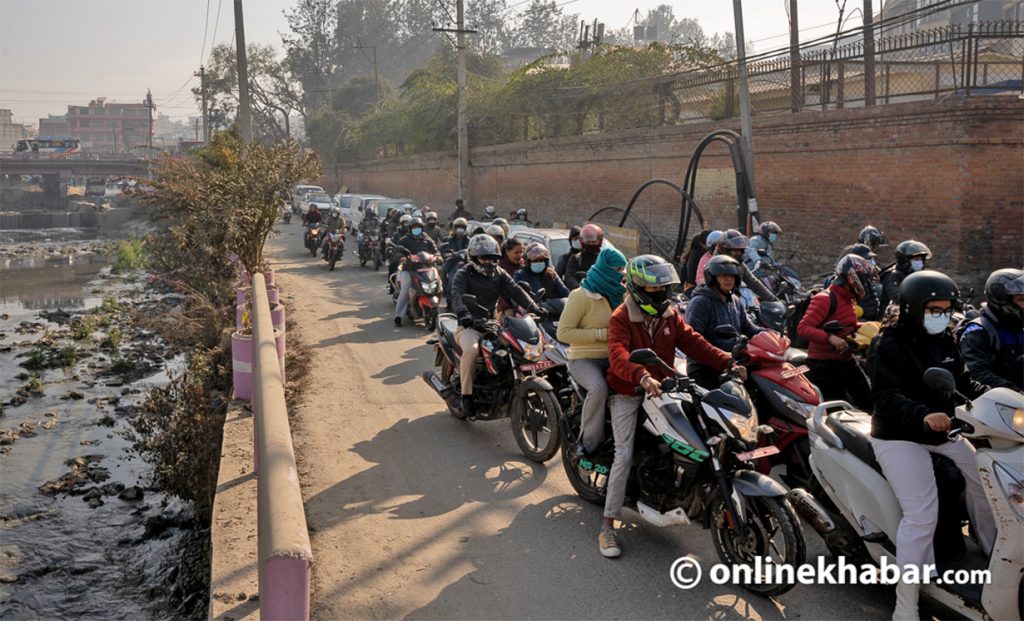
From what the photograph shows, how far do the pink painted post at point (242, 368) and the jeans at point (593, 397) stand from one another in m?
4.01

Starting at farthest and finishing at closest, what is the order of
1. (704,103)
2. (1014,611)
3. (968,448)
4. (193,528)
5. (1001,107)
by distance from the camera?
(704,103) → (1001,107) → (193,528) → (968,448) → (1014,611)

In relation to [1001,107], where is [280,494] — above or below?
below

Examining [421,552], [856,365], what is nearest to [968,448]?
[856,365]

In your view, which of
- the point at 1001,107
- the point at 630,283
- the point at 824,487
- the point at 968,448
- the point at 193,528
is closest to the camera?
the point at 968,448

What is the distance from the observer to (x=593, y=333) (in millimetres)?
6109

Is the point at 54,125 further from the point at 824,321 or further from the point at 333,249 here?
the point at 824,321

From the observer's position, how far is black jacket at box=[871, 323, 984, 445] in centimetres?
452

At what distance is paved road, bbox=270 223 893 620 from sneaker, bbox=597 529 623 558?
6 centimetres

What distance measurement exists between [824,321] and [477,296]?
3.31m

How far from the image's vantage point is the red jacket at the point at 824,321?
6820 mm

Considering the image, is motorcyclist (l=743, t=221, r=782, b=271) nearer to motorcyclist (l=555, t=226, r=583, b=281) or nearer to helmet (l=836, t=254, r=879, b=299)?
motorcyclist (l=555, t=226, r=583, b=281)

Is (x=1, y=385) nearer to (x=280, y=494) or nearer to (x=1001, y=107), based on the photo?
(x=280, y=494)

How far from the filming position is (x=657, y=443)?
555 centimetres

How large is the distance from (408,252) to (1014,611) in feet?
39.7
